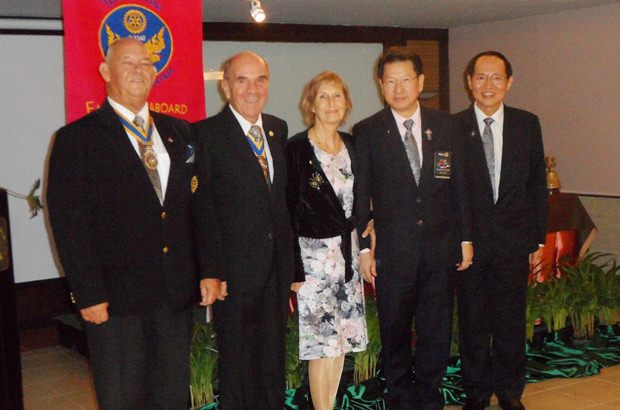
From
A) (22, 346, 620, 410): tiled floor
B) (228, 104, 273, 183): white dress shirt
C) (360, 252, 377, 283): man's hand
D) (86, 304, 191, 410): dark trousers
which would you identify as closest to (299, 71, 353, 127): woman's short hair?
(228, 104, 273, 183): white dress shirt

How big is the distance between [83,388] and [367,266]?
7.07 feet

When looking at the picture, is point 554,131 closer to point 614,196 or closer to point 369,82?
point 614,196

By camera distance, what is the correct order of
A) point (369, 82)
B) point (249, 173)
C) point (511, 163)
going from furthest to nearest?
point (369, 82) → point (511, 163) → point (249, 173)

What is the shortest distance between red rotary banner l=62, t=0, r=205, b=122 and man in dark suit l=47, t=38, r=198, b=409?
31.8 inches

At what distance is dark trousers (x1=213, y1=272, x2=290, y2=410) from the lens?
10.4 feet

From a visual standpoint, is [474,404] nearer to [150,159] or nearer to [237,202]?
[237,202]

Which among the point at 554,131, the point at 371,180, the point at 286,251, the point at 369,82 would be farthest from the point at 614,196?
the point at 286,251

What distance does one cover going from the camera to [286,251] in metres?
3.24

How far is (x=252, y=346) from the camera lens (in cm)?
321

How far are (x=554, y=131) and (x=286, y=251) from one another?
4719mm

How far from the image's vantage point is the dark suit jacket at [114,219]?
266cm

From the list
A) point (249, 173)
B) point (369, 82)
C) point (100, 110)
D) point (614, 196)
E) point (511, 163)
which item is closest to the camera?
point (100, 110)

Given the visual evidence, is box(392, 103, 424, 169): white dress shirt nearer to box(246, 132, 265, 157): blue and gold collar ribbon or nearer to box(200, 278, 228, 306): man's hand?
box(246, 132, 265, 157): blue and gold collar ribbon

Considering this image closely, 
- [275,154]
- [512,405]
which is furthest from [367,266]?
[512,405]
